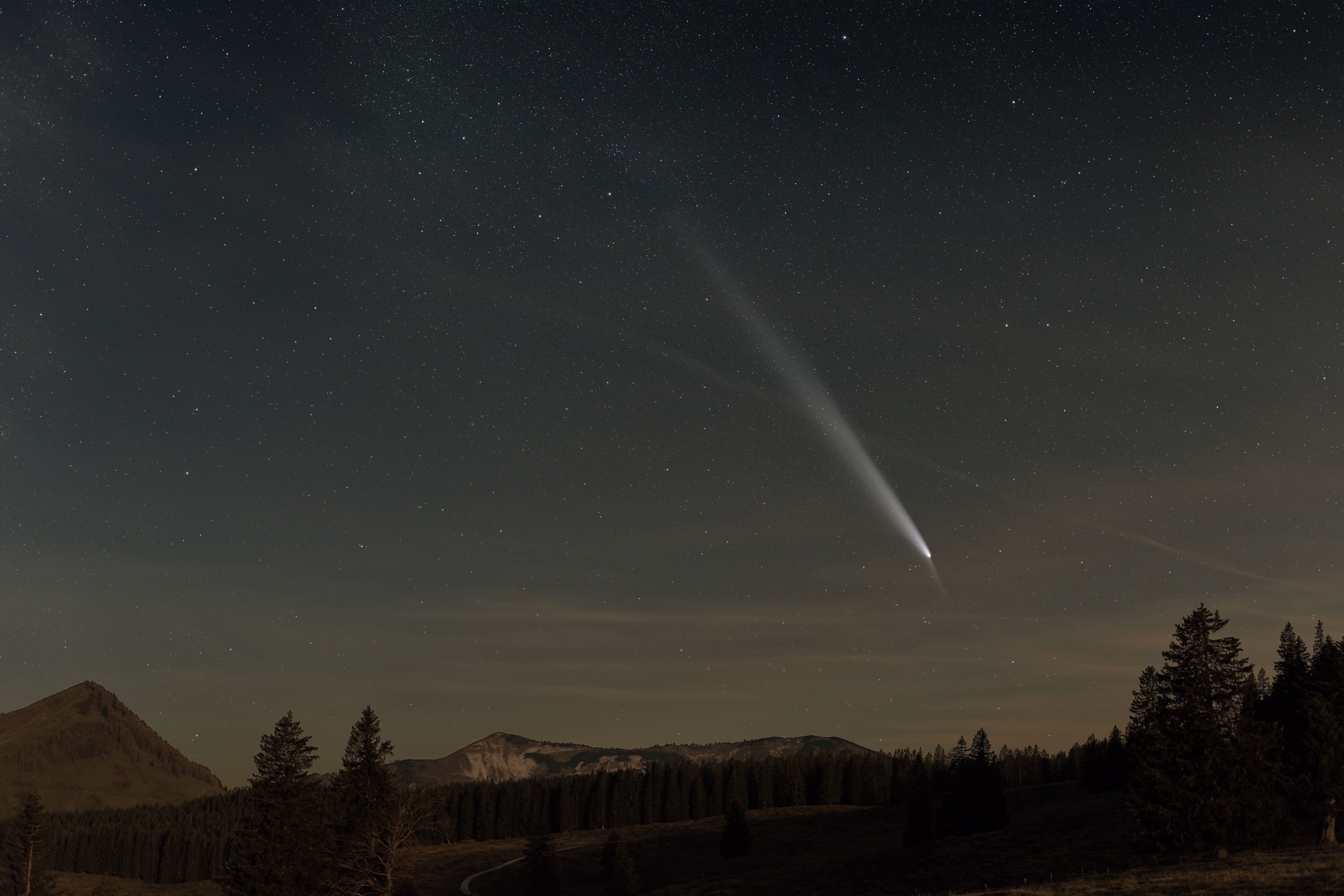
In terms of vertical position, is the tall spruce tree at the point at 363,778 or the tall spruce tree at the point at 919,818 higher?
the tall spruce tree at the point at 363,778

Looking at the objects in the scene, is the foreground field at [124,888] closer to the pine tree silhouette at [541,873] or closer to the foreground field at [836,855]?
the foreground field at [836,855]

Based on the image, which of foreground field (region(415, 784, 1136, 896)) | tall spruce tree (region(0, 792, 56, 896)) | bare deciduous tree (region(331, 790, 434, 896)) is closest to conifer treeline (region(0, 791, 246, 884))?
foreground field (region(415, 784, 1136, 896))

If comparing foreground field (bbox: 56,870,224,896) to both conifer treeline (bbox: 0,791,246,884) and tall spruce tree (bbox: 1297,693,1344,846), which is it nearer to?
conifer treeline (bbox: 0,791,246,884)

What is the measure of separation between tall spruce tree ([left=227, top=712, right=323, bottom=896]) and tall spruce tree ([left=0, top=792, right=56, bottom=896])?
5050cm

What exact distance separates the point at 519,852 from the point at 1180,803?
10018cm

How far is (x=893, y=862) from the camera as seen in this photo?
78.1 meters

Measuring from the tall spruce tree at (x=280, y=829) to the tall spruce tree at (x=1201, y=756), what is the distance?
44.7 metres

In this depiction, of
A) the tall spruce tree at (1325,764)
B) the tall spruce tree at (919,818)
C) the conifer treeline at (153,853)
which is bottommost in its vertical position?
the conifer treeline at (153,853)

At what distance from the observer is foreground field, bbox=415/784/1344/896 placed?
124 feet

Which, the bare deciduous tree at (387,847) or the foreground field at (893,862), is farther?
the bare deciduous tree at (387,847)

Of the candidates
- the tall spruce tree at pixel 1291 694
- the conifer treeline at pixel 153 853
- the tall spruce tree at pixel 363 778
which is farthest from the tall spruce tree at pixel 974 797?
the conifer treeline at pixel 153 853

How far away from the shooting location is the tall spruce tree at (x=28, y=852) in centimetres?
8944

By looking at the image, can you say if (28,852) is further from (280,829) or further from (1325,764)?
(1325,764)

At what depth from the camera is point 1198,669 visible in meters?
49.2
